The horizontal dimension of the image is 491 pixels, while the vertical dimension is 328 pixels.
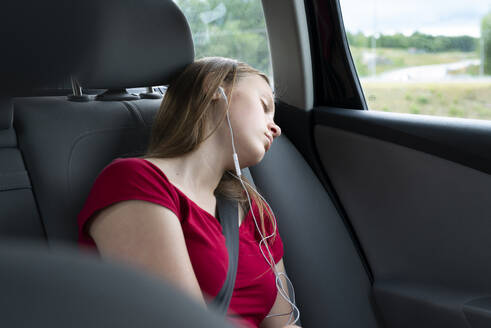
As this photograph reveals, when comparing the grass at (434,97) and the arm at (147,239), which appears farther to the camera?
the grass at (434,97)

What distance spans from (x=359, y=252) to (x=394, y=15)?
1645 mm

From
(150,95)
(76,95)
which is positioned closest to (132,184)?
(76,95)

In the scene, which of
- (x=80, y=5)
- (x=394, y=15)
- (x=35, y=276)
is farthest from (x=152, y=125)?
(x=394, y=15)

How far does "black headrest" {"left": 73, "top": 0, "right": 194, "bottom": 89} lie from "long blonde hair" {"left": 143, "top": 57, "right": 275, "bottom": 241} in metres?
0.05

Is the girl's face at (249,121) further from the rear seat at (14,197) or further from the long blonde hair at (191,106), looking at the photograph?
the rear seat at (14,197)

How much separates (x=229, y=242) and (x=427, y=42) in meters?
2.13

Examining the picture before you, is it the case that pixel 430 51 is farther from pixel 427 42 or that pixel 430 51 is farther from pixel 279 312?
pixel 279 312

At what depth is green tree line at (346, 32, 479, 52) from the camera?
2555 mm

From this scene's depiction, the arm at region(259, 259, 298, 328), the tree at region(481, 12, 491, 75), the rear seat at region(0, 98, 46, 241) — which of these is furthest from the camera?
the tree at region(481, 12, 491, 75)

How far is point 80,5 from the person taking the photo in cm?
107

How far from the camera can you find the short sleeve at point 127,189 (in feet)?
3.42

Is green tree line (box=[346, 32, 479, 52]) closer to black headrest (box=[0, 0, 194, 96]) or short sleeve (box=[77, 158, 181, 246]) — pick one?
black headrest (box=[0, 0, 194, 96])

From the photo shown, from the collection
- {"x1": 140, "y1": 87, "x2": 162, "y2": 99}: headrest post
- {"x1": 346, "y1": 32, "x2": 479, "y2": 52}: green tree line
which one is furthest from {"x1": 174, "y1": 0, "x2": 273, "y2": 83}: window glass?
{"x1": 346, "y1": 32, "x2": 479, "y2": 52}: green tree line

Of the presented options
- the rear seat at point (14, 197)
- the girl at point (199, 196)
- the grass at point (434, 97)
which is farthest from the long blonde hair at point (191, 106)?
the grass at point (434, 97)
